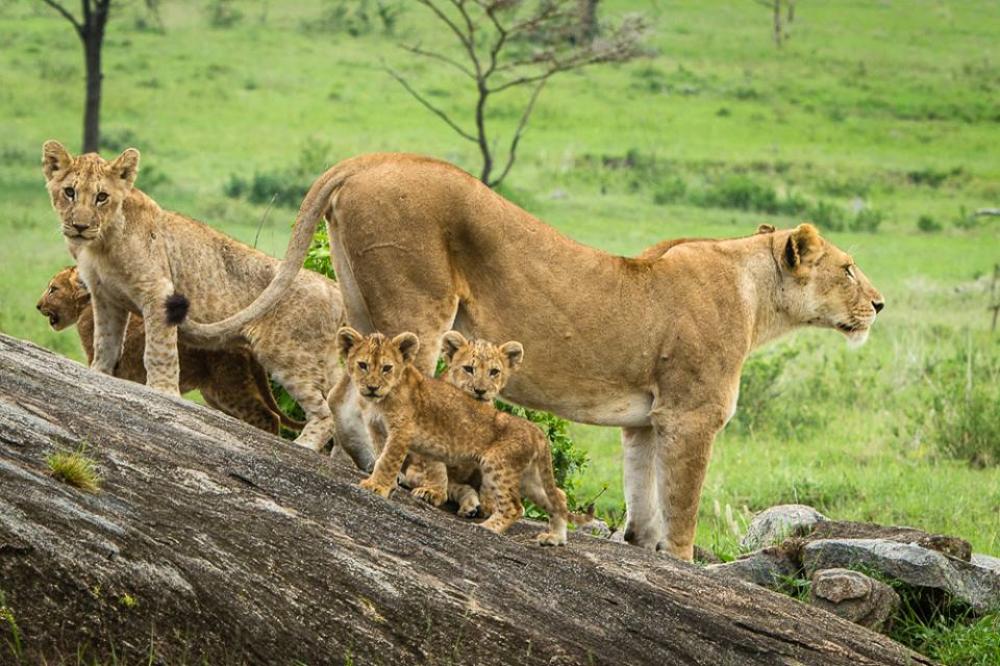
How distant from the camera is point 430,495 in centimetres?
699

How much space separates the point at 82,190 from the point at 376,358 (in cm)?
164

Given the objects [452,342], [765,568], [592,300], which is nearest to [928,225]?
[765,568]

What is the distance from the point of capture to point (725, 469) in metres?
12.8

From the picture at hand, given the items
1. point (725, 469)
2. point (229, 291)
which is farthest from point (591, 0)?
point (229, 291)

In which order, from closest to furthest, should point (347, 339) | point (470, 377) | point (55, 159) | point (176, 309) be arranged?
1. point (347, 339)
2. point (470, 377)
3. point (176, 309)
4. point (55, 159)

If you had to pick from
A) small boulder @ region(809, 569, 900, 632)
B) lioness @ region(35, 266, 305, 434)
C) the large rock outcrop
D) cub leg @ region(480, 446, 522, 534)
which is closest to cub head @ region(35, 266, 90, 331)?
lioness @ region(35, 266, 305, 434)

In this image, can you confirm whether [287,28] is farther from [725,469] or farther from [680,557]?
[680,557]

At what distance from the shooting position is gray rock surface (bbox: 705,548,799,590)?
8000 mm

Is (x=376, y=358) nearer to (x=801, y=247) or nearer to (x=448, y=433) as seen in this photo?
(x=448, y=433)

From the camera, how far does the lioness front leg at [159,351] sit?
7.67 metres

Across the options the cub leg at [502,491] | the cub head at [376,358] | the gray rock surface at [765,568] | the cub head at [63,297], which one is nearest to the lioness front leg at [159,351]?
the cub head at [63,297]

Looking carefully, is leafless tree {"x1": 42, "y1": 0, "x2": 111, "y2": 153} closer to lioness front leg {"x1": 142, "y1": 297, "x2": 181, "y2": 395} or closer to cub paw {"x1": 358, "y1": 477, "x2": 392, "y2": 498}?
lioness front leg {"x1": 142, "y1": 297, "x2": 181, "y2": 395}

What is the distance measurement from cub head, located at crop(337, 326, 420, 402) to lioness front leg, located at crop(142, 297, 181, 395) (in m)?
1.09

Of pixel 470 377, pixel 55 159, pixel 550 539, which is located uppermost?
pixel 55 159
